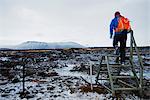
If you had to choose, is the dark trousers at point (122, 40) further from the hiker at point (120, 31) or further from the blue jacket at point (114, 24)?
the blue jacket at point (114, 24)

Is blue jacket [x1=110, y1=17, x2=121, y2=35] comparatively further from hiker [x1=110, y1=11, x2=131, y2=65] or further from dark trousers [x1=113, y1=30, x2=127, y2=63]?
dark trousers [x1=113, y1=30, x2=127, y2=63]

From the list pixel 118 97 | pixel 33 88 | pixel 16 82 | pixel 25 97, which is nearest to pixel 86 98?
pixel 118 97

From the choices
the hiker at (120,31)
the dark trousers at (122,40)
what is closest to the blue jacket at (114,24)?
the hiker at (120,31)

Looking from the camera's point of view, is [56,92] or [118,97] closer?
[118,97]

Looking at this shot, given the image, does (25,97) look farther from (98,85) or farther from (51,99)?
(98,85)

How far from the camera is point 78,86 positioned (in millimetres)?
14234

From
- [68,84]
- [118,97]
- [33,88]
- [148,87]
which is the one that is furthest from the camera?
[68,84]

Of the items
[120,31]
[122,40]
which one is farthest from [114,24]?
[122,40]

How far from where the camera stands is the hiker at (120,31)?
11.9 metres

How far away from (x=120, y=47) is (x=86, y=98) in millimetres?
2735

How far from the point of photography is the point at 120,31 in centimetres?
1216

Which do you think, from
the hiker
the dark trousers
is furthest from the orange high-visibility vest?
the dark trousers

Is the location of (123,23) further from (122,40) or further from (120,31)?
(122,40)

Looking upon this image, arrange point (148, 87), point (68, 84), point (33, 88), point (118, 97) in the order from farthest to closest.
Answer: point (68, 84), point (33, 88), point (148, 87), point (118, 97)
